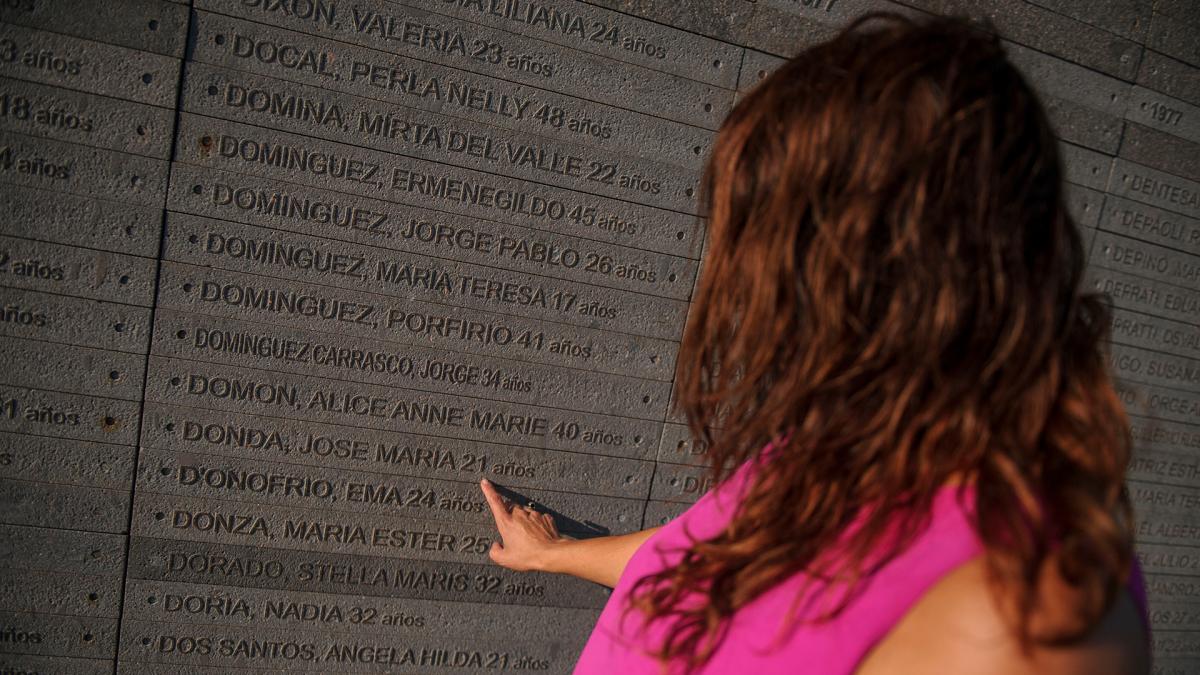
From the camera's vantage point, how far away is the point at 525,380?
2840 mm

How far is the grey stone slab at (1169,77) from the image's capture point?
340 cm

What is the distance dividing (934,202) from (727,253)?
32 centimetres

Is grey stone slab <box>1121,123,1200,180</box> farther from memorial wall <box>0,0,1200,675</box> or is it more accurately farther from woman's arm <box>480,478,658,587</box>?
woman's arm <box>480,478,658,587</box>

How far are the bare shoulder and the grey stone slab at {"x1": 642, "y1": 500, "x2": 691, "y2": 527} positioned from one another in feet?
6.89

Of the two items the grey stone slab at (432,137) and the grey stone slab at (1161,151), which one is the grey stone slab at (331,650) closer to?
the grey stone slab at (432,137)

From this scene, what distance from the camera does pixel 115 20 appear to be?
232 cm

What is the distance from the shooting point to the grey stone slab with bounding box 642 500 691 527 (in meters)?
3.10

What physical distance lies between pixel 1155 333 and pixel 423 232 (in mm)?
3419

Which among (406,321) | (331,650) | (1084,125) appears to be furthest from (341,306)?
(1084,125)

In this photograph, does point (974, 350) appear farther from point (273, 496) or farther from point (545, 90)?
point (273, 496)

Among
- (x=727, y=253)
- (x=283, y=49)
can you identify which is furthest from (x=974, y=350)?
(x=283, y=49)

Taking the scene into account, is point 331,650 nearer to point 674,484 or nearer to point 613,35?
point 674,484

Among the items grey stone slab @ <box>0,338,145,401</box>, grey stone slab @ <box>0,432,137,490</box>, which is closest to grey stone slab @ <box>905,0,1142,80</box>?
grey stone slab @ <box>0,338,145,401</box>

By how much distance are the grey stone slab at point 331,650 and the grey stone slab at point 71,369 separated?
833mm
